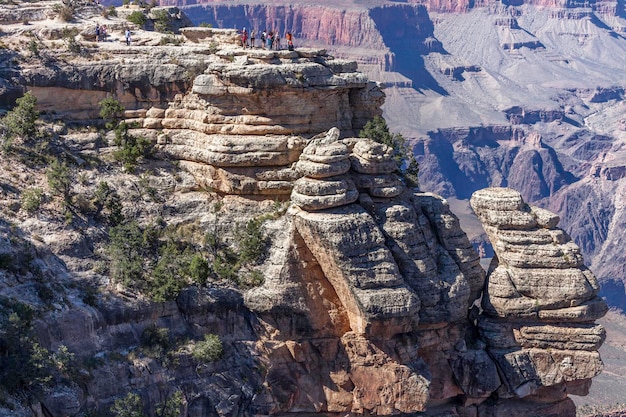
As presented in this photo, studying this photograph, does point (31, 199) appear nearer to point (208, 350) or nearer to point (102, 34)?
point (208, 350)

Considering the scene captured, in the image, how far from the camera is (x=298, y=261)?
4125 centimetres

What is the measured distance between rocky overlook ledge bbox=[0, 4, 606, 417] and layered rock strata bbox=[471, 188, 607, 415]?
7 centimetres

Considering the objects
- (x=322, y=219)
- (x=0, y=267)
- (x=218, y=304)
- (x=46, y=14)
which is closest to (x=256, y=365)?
(x=218, y=304)

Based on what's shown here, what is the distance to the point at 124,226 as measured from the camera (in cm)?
4141

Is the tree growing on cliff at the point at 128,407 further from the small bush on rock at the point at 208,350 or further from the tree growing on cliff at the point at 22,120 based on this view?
the tree growing on cliff at the point at 22,120

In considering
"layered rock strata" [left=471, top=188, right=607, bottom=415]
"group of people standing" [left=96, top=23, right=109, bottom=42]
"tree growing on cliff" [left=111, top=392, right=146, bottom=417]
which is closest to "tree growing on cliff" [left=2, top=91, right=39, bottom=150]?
"group of people standing" [left=96, top=23, right=109, bottom=42]

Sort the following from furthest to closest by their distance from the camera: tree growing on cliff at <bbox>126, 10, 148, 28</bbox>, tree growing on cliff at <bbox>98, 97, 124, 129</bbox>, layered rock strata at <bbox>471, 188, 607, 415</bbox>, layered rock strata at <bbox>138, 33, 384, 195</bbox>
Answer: tree growing on cliff at <bbox>126, 10, 148, 28</bbox> < tree growing on cliff at <bbox>98, 97, 124, 129</bbox> < layered rock strata at <bbox>471, 188, 607, 415</bbox> < layered rock strata at <bbox>138, 33, 384, 195</bbox>

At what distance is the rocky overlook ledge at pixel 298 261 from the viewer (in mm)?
38969

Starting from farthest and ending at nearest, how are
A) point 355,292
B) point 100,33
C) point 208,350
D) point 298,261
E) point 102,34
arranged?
point 102,34 < point 100,33 < point 298,261 < point 355,292 < point 208,350

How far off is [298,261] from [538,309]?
1155cm

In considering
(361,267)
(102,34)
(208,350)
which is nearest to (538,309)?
(361,267)

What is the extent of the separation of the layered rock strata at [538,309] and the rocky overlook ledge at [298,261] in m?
0.07

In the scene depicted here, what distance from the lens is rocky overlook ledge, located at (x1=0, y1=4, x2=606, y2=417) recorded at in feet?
128

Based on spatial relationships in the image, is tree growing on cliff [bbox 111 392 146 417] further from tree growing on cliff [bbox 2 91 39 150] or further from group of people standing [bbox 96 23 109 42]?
group of people standing [bbox 96 23 109 42]
